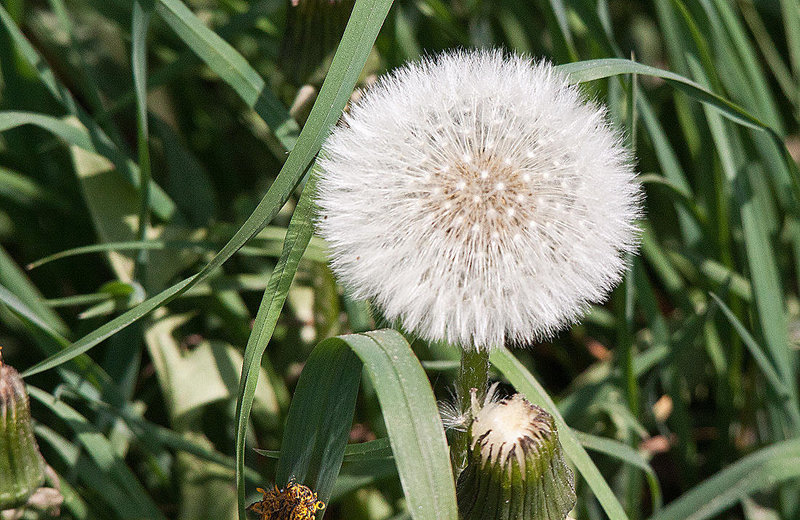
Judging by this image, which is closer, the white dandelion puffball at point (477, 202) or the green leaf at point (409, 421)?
the green leaf at point (409, 421)

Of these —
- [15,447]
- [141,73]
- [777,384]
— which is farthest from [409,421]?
[777,384]

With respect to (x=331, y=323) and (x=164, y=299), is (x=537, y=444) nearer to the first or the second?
(x=164, y=299)

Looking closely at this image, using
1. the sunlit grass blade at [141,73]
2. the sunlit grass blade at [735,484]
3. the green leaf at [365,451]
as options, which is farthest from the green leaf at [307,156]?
the sunlit grass blade at [735,484]

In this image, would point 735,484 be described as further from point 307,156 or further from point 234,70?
point 234,70

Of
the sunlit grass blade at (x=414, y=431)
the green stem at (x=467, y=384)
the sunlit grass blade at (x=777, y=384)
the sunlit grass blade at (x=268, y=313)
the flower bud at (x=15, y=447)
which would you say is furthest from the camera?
the sunlit grass blade at (x=777, y=384)

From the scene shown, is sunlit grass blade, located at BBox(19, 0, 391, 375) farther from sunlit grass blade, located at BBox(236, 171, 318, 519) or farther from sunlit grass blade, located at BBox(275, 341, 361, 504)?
sunlit grass blade, located at BBox(275, 341, 361, 504)

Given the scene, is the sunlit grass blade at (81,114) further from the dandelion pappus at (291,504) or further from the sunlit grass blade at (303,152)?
the dandelion pappus at (291,504)

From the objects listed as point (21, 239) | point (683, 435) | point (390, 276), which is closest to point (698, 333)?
point (683, 435)
